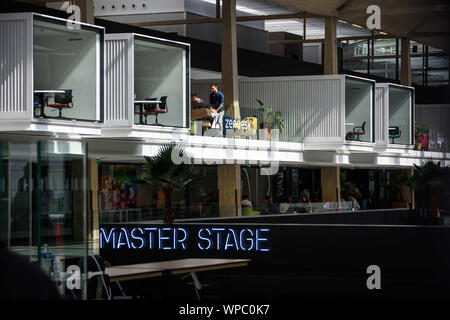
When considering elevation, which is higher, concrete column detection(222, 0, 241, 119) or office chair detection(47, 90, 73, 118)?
concrete column detection(222, 0, 241, 119)

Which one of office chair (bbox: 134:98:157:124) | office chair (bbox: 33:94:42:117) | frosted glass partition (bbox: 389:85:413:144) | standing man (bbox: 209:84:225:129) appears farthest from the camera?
frosted glass partition (bbox: 389:85:413:144)

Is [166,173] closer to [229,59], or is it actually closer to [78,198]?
[229,59]

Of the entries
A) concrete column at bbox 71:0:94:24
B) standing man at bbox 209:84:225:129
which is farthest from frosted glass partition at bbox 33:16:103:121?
standing man at bbox 209:84:225:129

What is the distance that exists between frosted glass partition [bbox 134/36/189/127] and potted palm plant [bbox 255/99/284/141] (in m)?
6.74

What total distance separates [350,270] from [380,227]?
0.97 meters

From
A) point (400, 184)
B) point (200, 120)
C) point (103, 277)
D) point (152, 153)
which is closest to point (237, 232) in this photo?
point (103, 277)

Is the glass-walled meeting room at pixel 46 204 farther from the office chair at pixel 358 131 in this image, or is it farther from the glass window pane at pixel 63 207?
the office chair at pixel 358 131

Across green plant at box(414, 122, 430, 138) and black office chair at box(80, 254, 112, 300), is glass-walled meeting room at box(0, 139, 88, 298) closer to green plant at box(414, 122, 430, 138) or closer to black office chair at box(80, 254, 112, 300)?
black office chair at box(80, 254, 112, 300)

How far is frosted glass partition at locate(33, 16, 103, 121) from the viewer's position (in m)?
21.3

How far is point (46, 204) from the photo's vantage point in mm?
6695

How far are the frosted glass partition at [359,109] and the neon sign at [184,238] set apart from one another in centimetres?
1789

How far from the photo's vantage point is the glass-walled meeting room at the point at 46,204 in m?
6.41

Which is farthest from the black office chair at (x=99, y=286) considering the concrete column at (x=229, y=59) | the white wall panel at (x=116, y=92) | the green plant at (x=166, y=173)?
the concrete column at (x=229, y=59)
